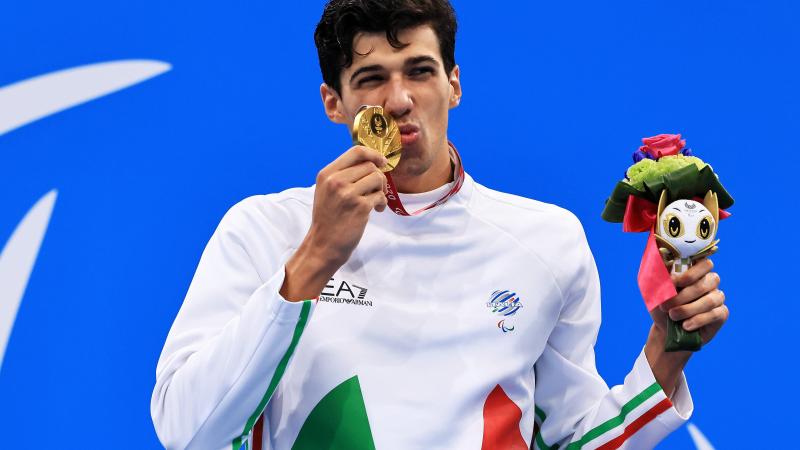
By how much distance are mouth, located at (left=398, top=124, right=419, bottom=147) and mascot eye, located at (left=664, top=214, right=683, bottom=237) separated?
56 centimetres

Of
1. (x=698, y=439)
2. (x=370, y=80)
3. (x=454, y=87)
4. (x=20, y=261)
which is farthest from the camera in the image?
(x=698, y=439)

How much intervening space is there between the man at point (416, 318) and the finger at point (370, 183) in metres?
0.01

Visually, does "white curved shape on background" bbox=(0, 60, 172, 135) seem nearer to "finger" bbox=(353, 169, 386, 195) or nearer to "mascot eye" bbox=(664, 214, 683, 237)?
"finger" bbox=(353, 169, 386, 195)

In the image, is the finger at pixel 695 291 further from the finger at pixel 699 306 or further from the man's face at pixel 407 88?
the man's face at pixel 407 88

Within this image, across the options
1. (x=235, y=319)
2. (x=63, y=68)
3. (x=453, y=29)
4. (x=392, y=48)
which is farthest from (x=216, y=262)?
(x=63, y=68)

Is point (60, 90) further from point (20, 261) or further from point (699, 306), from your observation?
point (699, 306)

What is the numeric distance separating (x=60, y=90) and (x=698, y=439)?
1.95 m

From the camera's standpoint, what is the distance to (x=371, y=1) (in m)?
2.31

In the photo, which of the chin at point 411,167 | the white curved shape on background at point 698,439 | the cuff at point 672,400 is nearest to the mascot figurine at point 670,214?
the cuff at point 672,400

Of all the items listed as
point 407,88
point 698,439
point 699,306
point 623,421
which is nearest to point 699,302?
point 699,306

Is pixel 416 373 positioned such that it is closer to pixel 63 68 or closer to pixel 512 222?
pixel 512 222

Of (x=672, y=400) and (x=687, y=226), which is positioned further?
(x=672, y=400)

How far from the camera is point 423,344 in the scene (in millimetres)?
2211

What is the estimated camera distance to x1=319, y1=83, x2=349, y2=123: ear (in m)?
2.44
